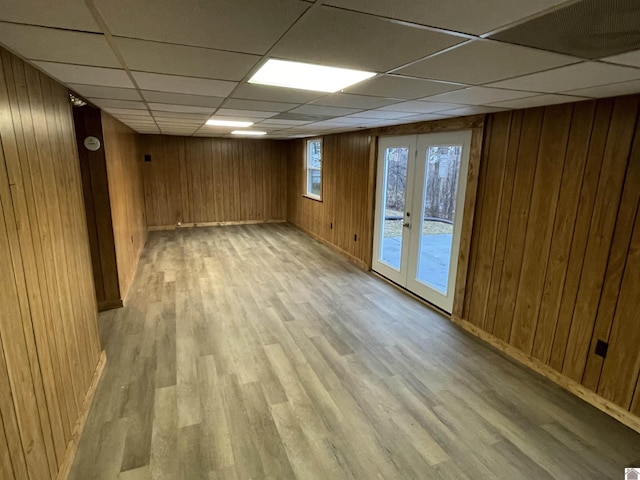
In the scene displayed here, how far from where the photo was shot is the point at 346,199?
19.7ft

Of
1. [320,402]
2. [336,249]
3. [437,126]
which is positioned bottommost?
[320,402]

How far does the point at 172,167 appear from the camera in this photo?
791cm

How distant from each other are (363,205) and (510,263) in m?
2.67

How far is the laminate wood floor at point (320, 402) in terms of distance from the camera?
2.00m

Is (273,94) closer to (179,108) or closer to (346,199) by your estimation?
Answer: (179,108)

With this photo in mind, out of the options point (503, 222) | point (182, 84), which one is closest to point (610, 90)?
point (503, 222)

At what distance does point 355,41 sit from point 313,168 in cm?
625

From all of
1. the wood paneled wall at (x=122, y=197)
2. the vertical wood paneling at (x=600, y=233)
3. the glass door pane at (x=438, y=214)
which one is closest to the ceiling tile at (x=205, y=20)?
the vertical wood paneling at (x=600, y=233)

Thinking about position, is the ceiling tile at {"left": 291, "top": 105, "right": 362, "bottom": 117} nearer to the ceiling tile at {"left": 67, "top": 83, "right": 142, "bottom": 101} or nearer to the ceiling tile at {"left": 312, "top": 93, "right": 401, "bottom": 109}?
the ceiling tile at {"left": 312, "top": 93, "right": 401, "bottom": 109}

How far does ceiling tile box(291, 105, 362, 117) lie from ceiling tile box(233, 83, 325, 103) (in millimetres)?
315

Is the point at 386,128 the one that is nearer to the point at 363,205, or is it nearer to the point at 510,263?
the point at 363,205

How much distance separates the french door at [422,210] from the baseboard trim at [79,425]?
3.40 meters

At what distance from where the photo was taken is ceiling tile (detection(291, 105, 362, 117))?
3018mm

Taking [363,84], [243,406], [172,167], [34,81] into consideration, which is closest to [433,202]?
[363,84]
